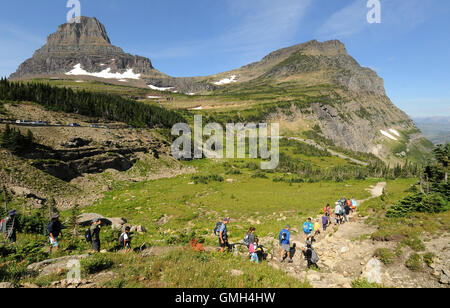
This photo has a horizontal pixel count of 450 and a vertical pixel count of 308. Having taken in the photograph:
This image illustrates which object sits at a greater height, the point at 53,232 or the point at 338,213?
the point at 53,232

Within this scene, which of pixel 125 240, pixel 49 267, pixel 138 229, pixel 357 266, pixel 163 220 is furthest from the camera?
pixel 163 220

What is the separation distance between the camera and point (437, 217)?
45.4 feet

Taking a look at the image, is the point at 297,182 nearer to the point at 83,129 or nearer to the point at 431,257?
the point at 431,257

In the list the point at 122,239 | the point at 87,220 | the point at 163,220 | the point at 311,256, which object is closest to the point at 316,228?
the point at 311,256

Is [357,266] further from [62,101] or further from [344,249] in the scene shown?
[62,101]

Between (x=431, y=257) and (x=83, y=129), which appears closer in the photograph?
(x=431, y=257)

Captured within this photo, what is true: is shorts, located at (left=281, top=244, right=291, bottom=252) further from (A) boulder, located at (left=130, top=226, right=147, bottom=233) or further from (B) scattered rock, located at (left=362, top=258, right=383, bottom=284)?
(A) boulder, located at (left=130, top=226, right=147, bottom=233)

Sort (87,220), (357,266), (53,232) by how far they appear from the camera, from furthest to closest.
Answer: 1. (87,220)
2. (53,232)
3. (357,266)

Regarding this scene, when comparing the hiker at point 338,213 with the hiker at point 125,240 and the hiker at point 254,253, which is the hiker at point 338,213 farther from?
the hiker at point 125,240

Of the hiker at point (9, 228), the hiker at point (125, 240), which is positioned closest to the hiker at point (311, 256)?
the hiker at point (125, 240)

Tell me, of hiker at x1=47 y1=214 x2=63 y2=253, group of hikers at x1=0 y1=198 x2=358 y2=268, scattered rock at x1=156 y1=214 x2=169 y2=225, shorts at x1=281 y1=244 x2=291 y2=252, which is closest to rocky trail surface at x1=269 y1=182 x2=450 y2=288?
group of hikers at x1=0 y1=198 x2=358 y2=268

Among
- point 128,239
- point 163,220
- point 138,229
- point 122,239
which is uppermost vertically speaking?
point 128,239
